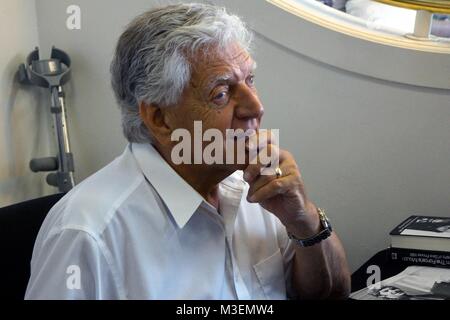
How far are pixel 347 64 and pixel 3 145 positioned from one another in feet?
3.15

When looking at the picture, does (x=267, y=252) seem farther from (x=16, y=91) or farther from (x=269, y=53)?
(x=16, y=91)

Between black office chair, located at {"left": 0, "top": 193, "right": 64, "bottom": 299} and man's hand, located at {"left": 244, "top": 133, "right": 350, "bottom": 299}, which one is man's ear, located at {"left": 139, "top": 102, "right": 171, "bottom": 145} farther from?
black office chair, located at {"left": 0, "top": 193, "right": 64, "bottom": 299}

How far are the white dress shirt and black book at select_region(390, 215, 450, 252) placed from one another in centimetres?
31

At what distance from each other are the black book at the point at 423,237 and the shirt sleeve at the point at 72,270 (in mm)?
675

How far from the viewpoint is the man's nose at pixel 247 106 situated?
989mm

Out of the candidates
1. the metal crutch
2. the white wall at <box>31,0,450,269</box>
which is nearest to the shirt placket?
the white wall at <box>31,0,450,269</box>

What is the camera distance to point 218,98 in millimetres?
995

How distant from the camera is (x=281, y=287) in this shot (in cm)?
116

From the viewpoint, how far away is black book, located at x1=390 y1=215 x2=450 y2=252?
4.18 ft

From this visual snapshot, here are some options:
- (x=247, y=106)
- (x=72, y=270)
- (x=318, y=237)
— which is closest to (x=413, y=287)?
(x=318, y=237)

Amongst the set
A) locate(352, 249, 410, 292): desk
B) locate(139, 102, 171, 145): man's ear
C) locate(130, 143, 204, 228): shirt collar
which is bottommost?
locate(352, 249, 410, 292): desk

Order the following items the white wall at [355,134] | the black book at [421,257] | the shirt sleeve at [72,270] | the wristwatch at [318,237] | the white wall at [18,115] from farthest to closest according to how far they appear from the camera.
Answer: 1. the white wall at [18,115]
2. the white wall at [355,134]
3. the black book at [421,257]
4. the wristwatch at [318,237]
5. the shirt sleeve at [72,270]

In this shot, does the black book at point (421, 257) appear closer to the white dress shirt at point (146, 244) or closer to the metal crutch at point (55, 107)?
the white dress shirt at point (146, 244)

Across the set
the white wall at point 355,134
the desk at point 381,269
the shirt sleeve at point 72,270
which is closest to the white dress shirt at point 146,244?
the shirt sleeve at point 72,270
